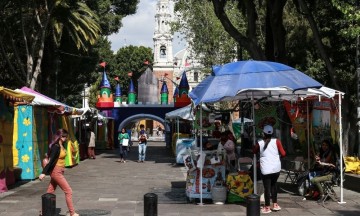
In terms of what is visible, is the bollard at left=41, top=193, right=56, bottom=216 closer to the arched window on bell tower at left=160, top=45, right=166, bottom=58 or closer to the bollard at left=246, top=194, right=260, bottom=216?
the bollard at left=246, top=194, right=260, bottom=216

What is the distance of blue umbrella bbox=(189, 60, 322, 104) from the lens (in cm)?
1136

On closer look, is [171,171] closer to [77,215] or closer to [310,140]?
[310,140]

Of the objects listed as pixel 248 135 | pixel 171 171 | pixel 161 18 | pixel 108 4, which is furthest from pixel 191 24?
pixel 161 18

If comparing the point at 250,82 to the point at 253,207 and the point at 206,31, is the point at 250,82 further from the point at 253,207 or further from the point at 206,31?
the point at 206,31

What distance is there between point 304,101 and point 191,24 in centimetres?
2900

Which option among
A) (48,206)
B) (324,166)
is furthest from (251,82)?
(48,206)

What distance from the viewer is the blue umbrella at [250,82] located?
1136cm

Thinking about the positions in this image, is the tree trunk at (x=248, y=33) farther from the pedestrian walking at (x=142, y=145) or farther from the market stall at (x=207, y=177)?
the market stall at (x=207, y=177)

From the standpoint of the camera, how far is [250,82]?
11.5 meters

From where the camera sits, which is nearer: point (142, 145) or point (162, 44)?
point (142, 145)

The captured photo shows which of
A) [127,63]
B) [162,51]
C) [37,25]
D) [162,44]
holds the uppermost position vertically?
[162,44]

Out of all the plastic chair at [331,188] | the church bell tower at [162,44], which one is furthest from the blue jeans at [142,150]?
the church bell tower at [162,44]

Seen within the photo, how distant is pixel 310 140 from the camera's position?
48.9ft

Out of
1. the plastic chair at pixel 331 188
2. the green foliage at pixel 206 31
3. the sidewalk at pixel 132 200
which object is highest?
the green foliage at pixel 206 31
